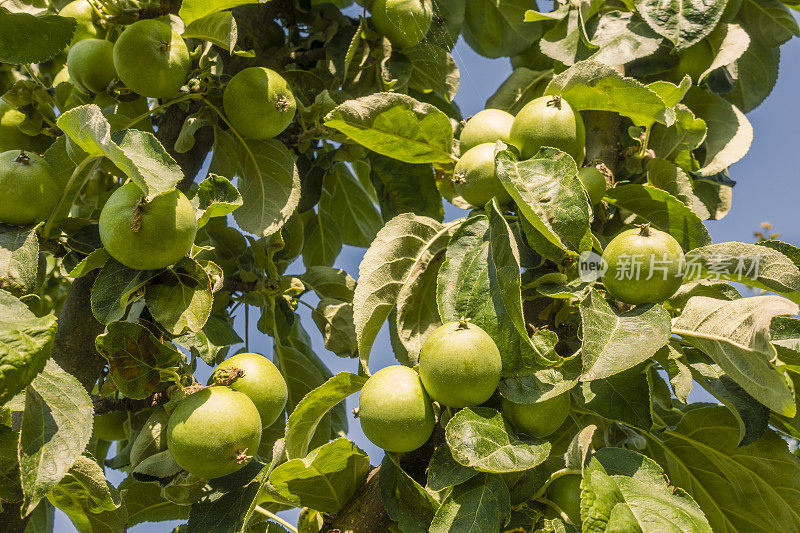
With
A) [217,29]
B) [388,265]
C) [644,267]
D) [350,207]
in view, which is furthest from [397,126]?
[350,207]

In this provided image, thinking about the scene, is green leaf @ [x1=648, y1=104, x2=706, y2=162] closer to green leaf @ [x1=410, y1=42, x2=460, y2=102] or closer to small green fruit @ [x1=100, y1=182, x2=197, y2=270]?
green leaf @ [x1=410, y1=42, x2=460, y2=102]

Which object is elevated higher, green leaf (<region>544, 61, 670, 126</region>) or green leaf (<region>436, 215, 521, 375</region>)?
green leaf (<region>544, 61, 670, 126</region>)

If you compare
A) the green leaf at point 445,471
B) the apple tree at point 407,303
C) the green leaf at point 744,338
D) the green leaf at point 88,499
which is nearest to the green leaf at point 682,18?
the apple tree at point 407,303

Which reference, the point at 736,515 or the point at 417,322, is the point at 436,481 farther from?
the point at 736,515

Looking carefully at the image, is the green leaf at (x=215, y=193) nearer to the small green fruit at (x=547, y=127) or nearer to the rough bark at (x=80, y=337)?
the rough bark at (x=80, y=337)

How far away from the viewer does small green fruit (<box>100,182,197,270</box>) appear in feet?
4.27

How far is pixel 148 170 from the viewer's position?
1.29 m

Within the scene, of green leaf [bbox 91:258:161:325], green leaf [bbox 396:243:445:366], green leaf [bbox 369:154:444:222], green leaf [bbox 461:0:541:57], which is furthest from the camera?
green leaf [bbox 461:0:541:57]

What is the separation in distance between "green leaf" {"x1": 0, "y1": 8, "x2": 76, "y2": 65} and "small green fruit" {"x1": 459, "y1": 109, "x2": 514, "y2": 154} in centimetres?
100

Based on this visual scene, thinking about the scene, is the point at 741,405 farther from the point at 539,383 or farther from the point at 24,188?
the point at 24,188

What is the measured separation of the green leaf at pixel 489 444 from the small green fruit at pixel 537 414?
39mm

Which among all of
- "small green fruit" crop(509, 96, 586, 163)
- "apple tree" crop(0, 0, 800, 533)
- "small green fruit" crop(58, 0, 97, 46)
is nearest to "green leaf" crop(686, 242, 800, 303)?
"apple tree" crop(0, 0, 800, 533)

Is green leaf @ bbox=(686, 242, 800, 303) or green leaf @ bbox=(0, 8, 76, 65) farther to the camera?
green leaf @ bbox=(0, 8, 76, 65)

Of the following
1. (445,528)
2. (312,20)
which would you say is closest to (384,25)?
(312,20)
